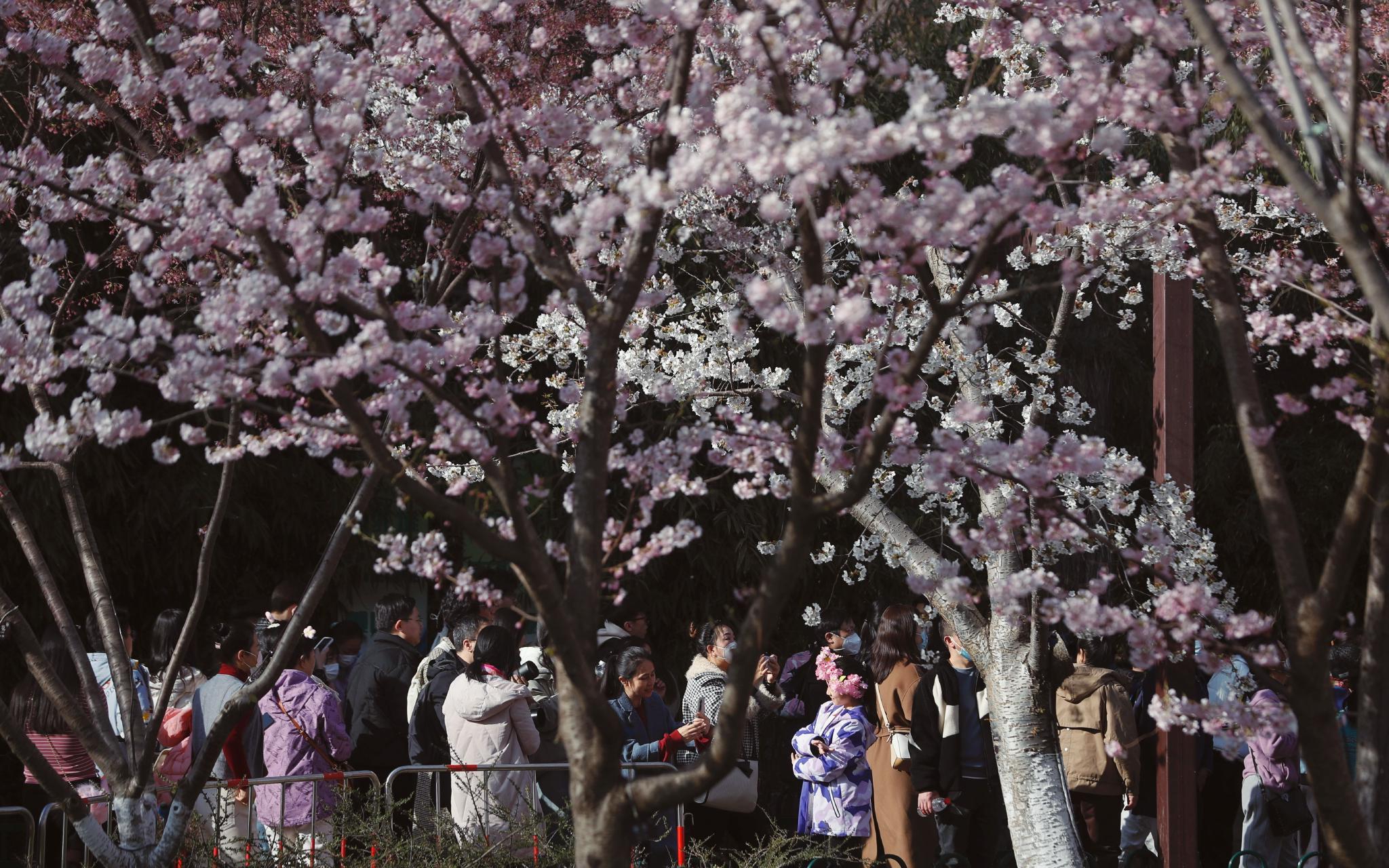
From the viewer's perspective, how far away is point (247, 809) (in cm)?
668

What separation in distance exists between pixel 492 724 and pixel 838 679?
5.79ft

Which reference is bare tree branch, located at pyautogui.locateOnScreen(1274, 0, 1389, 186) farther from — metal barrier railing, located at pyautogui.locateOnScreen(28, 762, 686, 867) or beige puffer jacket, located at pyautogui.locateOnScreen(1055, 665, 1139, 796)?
beige puffer jacket, located at pyautogui.locateOnScreen(1055, 665, 1139, 796)

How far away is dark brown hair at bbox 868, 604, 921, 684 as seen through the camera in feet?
25.4

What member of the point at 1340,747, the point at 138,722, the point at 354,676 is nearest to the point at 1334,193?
the point at 1340,747

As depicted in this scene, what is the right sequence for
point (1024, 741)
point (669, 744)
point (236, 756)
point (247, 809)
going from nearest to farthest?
point (1024, 741) < point (236, 756) < point (247, 809) < point (669, 744)

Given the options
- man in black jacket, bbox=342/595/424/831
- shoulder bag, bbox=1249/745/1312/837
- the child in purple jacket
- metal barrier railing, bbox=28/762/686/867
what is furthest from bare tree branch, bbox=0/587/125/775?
shoulder bag, bbox=1249/745/1312/837

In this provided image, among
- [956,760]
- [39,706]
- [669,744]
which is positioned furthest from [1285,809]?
[39,706]

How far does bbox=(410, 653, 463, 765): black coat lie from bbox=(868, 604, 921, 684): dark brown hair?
2.28m

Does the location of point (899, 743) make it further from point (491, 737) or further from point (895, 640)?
point (491, 737)

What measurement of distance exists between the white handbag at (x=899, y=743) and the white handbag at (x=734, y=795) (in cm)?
80

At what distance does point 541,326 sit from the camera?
804 cm

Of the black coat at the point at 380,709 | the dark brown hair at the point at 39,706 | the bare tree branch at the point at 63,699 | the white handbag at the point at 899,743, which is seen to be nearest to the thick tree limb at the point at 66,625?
the bare tree branch at the point at 63,699

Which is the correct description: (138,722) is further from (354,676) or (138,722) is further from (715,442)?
(354,676)

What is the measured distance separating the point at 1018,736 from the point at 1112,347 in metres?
6.65
